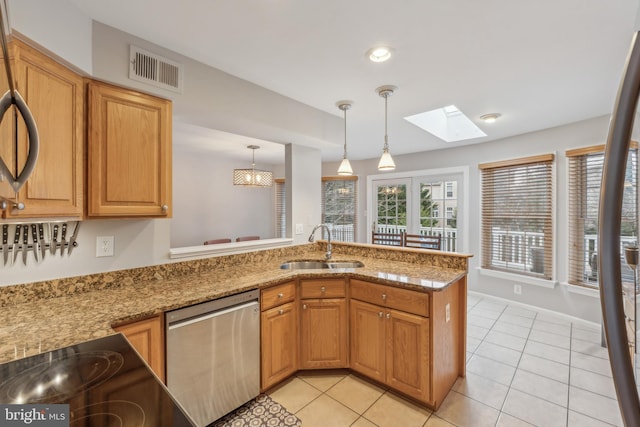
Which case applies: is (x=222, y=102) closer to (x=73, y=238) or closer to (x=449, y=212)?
(x=73, y=238)

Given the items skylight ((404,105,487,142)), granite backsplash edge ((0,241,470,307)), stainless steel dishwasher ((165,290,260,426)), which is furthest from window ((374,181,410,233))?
stainless steel dishwasher ((165,290,260,426))

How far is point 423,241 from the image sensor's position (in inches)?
157

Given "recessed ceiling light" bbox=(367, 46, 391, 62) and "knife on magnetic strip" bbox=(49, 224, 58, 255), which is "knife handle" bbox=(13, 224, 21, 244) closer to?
"knife on magnetic strip" bbox=(49, 224, 58, 255)

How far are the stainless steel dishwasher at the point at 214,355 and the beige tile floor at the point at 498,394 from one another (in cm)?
37

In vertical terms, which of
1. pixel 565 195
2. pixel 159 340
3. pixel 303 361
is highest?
pixel 565 195

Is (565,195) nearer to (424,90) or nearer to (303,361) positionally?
(424,90)

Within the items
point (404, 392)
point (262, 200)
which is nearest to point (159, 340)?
point (404, 392)

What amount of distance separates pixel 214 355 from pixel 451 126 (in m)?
3.96

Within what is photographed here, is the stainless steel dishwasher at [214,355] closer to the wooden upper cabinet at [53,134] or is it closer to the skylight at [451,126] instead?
the wooden upper cabinet at [53,134]

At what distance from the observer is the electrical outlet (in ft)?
5.86

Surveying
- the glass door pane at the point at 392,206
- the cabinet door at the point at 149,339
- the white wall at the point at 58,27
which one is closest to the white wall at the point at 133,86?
the white wall at the point at 58,27

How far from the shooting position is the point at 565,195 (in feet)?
11.1

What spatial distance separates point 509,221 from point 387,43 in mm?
3247

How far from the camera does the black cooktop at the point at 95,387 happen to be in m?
0.72
